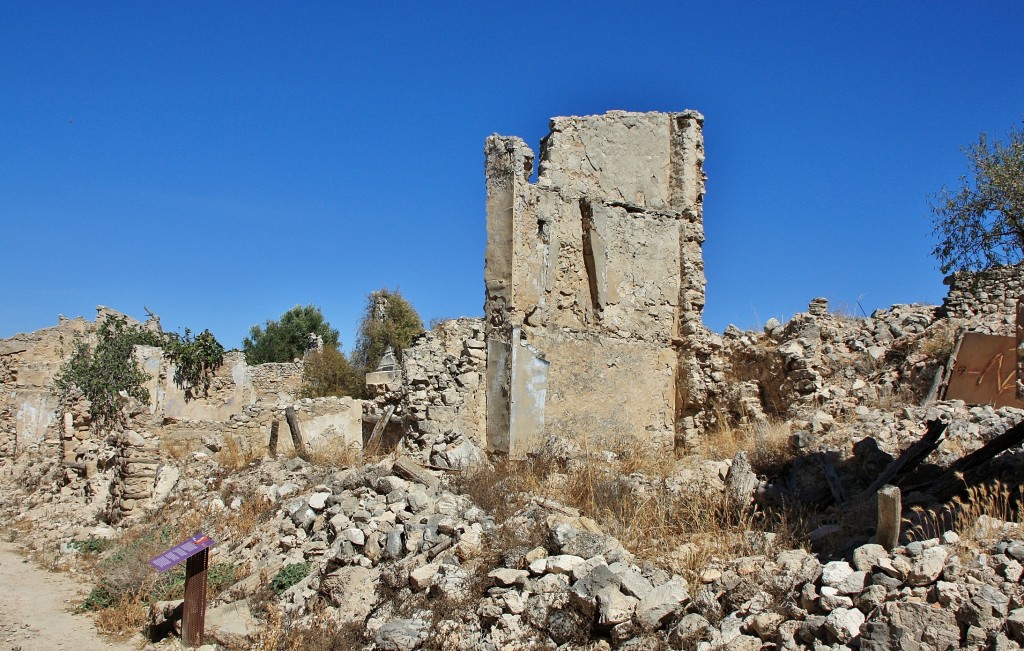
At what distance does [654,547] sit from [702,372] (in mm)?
5266

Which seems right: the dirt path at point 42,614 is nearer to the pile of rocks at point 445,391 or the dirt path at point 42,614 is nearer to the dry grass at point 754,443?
the pile of rocks at point 445,391

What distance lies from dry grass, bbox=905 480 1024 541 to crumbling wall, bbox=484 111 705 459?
4840 millimetres

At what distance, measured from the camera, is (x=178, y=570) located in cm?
849

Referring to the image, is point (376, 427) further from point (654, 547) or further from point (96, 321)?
point (96, 321)

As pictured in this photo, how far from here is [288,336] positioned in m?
40.3

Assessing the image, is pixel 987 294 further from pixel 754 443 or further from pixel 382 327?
pixel 382 327

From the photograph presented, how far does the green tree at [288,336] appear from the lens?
39781mm

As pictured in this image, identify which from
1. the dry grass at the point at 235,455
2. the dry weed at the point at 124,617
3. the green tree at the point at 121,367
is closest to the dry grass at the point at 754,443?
the dry weed at the point at 124,617

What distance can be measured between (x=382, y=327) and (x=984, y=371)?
21943 mm

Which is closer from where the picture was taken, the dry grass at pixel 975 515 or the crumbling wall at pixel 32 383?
the dry grass at pixel 975 515

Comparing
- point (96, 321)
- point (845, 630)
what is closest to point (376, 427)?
point (845, 630)

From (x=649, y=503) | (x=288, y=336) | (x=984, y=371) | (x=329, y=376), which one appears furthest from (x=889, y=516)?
(x=288, y=336)

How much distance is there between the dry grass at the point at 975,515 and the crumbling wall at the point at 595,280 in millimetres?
4840

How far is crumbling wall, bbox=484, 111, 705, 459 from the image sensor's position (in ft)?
33.1
